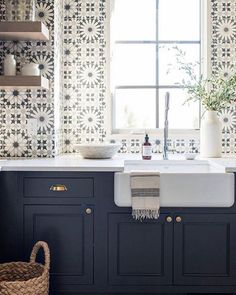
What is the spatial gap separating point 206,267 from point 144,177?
2.21ft

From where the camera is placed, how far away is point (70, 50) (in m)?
3.97

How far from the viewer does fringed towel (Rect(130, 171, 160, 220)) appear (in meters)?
3.05

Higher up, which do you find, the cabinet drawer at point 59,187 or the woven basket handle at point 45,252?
the cabinet drawer at point 59,187

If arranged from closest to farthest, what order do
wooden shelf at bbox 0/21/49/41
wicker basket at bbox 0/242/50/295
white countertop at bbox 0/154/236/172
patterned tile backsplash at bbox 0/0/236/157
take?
wicker basket at bbox 0/242/50/295, white countertop at bbox 0/154/236/172, wooden shelf at bbox 0/21/49/41, patterned tile backsplash at bbox 0/0/236/157

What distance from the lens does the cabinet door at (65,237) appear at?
314 cm

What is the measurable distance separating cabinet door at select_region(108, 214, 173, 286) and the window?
1105mm

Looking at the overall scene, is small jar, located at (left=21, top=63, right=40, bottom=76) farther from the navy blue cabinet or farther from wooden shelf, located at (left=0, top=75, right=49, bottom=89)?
the navy blue cabinet

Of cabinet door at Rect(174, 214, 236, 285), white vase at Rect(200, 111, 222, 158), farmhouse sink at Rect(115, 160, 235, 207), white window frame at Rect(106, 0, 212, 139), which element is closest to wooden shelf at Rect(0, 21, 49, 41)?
white window frame at Rect(106, 0, 212, 139)

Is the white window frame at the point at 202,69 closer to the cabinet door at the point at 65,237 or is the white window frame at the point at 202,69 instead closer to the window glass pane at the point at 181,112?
the window glass pane at the point at 181,112

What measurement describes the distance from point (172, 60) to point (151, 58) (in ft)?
0.54

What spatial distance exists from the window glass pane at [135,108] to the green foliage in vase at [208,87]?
0.29 meters

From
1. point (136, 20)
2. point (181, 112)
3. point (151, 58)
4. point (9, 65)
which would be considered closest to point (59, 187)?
point (9, 65)

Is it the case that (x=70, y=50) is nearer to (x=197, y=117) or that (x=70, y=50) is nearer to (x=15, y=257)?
(x=197, y=117)

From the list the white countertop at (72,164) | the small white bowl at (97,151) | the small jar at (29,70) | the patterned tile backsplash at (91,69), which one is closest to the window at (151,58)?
the patterned tile backsplash at (91,69)
